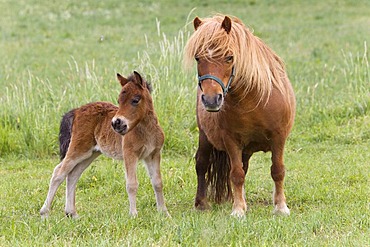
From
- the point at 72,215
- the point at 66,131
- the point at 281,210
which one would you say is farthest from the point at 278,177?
the point at 66,131

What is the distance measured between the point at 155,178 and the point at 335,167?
2790 millimetres

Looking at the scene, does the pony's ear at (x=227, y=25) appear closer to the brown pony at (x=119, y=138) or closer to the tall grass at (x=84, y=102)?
the brown pony at (x=119, y=138)

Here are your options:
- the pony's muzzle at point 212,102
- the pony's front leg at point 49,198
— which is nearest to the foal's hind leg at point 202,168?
the pony's front leg at point 49,198

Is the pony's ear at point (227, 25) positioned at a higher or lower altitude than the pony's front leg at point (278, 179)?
higher

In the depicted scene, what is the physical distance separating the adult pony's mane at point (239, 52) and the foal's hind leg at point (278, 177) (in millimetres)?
585

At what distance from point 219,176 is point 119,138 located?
1.28 m

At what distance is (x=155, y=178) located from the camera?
711cm

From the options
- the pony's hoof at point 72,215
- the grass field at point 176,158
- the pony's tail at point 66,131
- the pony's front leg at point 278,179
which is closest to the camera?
the grass field at point 176,158

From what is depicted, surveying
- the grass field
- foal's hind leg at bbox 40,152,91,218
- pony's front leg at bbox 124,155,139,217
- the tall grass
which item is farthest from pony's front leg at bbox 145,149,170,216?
the tall grass

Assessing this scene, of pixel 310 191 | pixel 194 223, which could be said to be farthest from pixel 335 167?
pixel 194 223

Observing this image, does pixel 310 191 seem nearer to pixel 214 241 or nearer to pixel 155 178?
pixel 155 178

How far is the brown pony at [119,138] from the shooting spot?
6.74m

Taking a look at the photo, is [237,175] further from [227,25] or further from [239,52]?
[227,25]

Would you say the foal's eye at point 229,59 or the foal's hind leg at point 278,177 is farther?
the foal's hind leg at point 278,177
